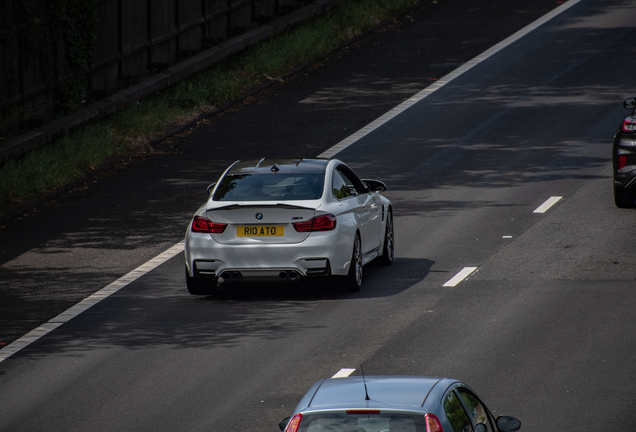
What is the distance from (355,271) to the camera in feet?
44.4

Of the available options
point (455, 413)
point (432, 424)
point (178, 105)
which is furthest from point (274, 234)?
point (178, 105)

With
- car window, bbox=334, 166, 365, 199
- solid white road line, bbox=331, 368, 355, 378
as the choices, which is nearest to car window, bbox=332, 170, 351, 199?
car window, bbox=334, 166, 365, 199

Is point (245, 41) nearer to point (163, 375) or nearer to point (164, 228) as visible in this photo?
point (164, 228)

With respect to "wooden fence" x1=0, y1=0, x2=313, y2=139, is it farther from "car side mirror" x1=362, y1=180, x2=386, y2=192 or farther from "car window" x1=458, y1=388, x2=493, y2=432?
"car window" x1=458, y1=388, x2=493, y2=432

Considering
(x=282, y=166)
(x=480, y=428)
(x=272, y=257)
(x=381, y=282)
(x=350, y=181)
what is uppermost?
(x=480, y=428)

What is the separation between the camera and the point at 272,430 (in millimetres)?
8977

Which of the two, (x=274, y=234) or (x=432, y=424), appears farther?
(x=274, y=234)

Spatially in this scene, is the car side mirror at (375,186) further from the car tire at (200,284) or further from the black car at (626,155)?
the black car at (626,155)

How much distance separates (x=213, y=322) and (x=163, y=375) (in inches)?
76.5

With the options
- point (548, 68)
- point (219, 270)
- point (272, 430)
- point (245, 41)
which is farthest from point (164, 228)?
point (548, 68)

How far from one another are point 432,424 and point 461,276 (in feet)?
28.0

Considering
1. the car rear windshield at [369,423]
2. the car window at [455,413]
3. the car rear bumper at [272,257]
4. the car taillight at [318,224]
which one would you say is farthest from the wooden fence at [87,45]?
the car rear windshield at [369,423]

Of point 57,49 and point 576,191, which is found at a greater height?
point 57,49

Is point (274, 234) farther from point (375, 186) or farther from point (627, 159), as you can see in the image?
point (627, 159)
